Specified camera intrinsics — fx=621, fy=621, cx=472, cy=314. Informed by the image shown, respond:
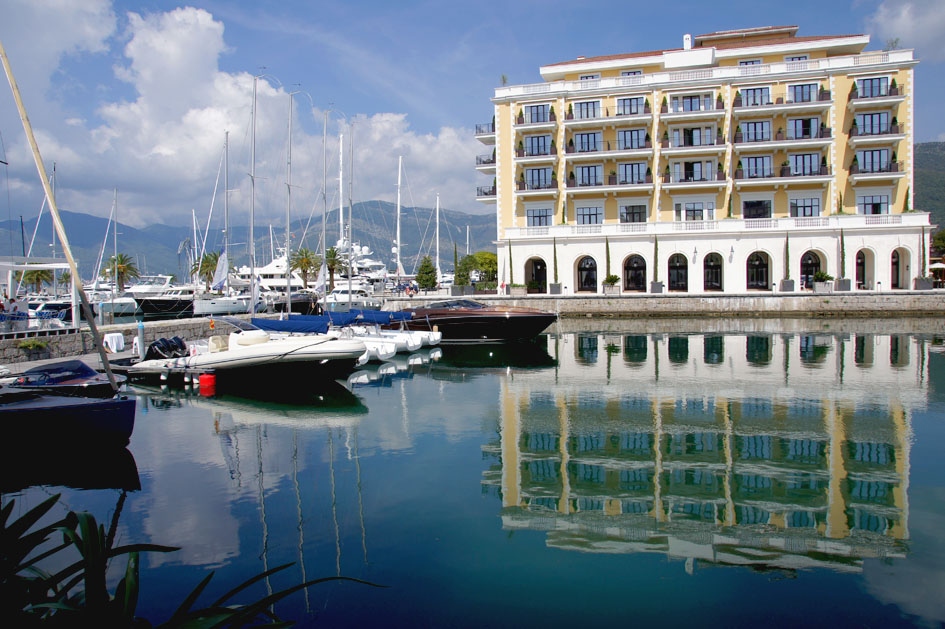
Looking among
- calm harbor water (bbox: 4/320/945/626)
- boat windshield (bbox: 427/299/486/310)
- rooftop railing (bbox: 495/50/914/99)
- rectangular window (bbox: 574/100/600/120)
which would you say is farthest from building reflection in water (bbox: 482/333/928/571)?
rooftop railing (bbox: 495/50/914/99)

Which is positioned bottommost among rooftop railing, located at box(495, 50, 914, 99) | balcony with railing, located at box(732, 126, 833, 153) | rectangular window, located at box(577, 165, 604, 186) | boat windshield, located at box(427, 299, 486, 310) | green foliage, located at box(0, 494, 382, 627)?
green foliage, located at box(0, 494, 382, 627)

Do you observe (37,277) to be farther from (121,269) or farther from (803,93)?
(803,93)

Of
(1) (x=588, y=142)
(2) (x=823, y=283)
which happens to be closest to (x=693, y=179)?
(1) (x=588, y=142)

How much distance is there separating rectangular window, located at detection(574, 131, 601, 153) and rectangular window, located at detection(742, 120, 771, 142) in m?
10.9

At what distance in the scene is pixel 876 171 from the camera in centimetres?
4556

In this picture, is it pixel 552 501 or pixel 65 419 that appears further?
pixel 65 419

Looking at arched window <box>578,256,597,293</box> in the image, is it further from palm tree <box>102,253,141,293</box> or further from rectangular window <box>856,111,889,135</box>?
palm tree <box>102,253,141,293</box>

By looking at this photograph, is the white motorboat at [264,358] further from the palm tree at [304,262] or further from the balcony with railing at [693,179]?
the palm tree at [304,262]

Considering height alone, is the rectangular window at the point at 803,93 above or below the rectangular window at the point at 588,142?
above

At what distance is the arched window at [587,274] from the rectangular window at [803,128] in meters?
17.3

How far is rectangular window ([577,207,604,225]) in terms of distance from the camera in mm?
49941

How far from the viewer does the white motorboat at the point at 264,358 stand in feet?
57.3

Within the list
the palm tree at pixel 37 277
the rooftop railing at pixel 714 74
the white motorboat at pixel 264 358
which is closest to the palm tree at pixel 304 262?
the palm tree at pixel 37 277

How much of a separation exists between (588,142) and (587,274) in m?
10.5
